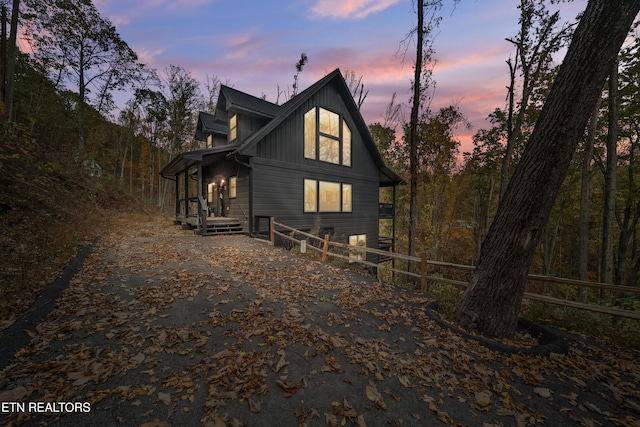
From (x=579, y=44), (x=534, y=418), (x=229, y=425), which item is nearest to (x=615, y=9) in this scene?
(x=579, y=44)

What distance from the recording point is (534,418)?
8.57 ft

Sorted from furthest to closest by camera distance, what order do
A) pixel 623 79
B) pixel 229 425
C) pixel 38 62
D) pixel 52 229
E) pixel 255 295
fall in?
pixel 38 62 → pixel 623 79 → pixel 52 229 → pixel 255 295 → pixel 229 425

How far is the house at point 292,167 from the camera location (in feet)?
38.8

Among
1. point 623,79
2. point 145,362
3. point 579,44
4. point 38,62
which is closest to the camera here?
point 145,362

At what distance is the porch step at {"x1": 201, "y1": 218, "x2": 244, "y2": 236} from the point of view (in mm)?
12344

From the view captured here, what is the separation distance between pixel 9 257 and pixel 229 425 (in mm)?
6989

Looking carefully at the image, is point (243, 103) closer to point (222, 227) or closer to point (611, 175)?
point (222, 227)

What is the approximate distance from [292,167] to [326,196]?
9.08 ft

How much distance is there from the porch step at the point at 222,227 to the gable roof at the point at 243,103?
597 cm

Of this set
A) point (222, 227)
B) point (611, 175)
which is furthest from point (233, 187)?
point (611, 175)

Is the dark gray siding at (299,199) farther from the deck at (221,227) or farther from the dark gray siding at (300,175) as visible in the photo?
the deck at (221,227)

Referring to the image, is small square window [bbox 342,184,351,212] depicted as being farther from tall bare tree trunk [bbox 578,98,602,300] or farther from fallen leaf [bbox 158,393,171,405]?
fallen leaf [bbox 158,393,171,405]

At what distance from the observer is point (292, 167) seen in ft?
41.8

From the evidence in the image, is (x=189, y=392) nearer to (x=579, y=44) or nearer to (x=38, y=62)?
(x=579, y=44)
